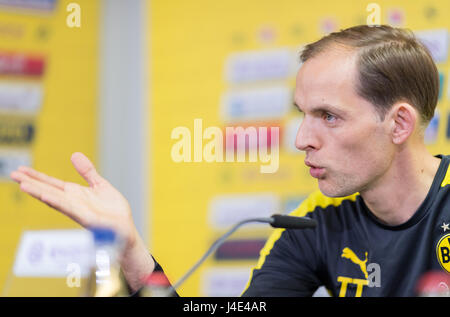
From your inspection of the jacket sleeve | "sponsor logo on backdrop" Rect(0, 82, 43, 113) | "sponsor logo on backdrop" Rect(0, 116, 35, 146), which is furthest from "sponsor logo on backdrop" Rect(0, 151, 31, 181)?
the jacket sleeve

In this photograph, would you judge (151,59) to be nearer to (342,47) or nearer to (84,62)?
(84,62)

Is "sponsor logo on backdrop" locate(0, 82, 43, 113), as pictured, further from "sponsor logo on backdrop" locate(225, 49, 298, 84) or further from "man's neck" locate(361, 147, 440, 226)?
"man's neck" locate(361, 147, 440, 226)

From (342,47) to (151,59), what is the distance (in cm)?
183

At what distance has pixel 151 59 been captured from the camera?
2900 mm

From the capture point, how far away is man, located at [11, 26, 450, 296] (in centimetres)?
114

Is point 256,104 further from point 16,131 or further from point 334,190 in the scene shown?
point 334,190

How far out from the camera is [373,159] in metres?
1.17

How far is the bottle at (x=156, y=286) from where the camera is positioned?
89 centimetres

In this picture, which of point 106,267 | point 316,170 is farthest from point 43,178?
point 316,170

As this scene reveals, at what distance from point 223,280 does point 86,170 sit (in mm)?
1788

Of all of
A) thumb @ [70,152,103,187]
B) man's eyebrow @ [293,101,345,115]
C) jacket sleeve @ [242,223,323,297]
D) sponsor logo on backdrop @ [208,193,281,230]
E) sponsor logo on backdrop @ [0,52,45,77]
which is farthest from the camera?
sponsor logo on backdrop @ [0,52,45,77]

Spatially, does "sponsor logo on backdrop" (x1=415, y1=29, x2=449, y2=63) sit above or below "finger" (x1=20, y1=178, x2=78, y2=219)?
above

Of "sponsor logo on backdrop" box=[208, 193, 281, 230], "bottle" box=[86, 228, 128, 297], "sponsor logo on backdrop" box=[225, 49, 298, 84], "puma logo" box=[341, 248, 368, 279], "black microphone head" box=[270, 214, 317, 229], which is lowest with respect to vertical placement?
"sponsor logo on backdrop" box=[208, 193, 281, 230]

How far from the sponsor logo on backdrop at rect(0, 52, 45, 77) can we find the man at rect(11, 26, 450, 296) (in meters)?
1.91
